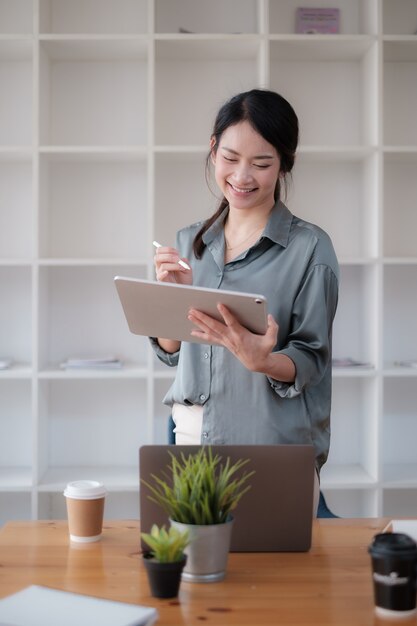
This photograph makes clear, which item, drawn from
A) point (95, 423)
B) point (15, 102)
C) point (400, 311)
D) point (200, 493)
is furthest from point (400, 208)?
point (200, 493)

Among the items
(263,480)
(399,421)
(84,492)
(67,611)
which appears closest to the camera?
(67,611)

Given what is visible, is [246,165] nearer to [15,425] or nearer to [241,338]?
[241,338]

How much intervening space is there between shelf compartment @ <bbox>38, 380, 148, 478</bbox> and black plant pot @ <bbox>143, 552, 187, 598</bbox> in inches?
95.1

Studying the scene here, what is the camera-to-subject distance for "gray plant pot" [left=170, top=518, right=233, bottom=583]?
1.27 metres

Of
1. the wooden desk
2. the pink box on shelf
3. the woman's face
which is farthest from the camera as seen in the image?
the pink box on shelf

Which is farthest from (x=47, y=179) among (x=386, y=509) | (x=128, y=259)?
(x=386, y=509)

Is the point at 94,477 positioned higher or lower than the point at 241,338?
lower

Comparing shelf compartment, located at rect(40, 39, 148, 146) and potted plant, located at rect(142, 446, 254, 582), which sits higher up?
shelf compartment, located at rect(40, 39, 148, 146)

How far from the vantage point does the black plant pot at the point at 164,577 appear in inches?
46.9

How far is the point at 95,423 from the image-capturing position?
3.63 meters

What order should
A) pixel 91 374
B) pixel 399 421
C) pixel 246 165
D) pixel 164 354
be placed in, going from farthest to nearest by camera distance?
pixel 399 421 < pixel 91 374 < pixel 164 354 < pixel 246 165

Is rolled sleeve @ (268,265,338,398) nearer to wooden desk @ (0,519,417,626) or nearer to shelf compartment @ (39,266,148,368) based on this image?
wooden desk @ (0,519,417,626)

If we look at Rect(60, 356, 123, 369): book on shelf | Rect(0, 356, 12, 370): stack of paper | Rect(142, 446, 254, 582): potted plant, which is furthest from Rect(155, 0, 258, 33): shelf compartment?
Rect(142, 446, 254, 582): potted plant

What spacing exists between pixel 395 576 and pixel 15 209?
287cm
